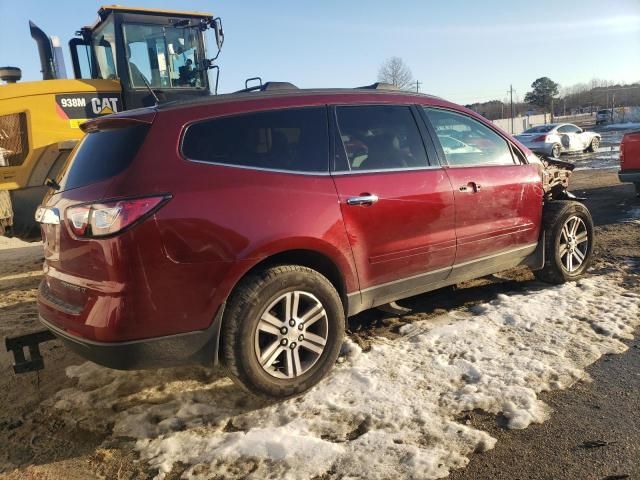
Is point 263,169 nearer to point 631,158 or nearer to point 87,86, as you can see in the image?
point 87,86

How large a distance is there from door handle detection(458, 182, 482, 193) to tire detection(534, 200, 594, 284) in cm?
113

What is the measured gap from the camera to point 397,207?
140 inches

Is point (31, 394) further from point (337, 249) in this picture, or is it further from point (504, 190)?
point (504, 190)

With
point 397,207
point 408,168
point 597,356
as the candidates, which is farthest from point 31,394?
point 597,356

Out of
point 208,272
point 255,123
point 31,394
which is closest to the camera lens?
point 208,272

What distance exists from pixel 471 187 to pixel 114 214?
8.97 ft

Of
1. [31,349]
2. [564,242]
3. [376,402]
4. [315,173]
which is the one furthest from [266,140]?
[564,242]

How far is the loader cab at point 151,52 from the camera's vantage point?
684 centimetres

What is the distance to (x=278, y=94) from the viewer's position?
3387 millimetres

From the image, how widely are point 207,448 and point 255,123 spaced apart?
1908 millimetres

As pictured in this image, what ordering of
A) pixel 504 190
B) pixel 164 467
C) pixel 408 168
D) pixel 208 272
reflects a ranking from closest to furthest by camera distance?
1. pixel 164 467
2. pixel 208 272
3. pixel 408 168
4. pixel 504 190

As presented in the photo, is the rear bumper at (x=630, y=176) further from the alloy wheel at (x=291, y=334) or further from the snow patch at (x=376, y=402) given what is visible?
the alloy wheel at (x=291, y=334)

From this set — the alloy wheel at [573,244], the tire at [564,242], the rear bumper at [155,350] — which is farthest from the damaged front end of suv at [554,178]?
the rear bumper at [155,350]

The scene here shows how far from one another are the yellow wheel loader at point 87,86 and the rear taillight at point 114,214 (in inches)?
143
